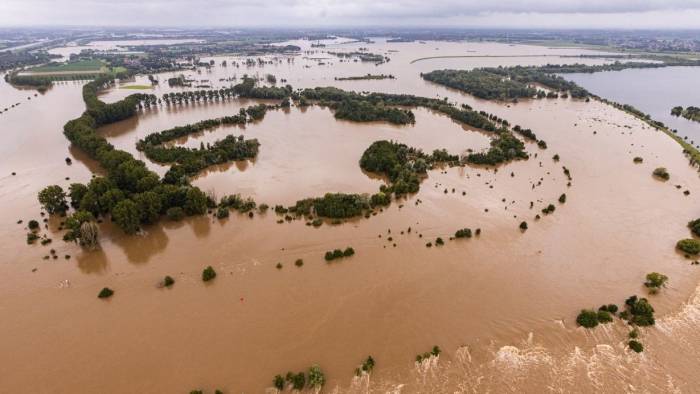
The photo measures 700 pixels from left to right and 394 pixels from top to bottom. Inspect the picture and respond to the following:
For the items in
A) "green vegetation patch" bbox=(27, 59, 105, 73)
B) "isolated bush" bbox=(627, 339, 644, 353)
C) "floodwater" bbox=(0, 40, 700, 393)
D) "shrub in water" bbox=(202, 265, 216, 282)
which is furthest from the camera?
"green vegetation patch" bbox=(27, 59, 105, 73)

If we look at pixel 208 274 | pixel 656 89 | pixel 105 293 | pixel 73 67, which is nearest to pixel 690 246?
pixel 208 274

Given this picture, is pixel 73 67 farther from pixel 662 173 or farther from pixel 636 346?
pixel 636 346

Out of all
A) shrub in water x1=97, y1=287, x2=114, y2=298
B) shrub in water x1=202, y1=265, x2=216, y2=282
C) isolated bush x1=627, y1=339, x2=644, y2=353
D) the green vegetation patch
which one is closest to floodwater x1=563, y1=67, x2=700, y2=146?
isolated bush x1=627, y1=339, x2=644, y2=353

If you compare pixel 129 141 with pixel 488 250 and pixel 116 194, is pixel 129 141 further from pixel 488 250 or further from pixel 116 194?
pixel 488 250

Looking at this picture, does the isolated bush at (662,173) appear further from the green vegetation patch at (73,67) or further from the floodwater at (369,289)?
the green vegetation patch at (73,67)

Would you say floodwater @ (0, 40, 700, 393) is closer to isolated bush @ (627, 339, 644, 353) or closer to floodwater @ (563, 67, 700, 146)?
isolated bush @ (627, 339, 644, 353)
